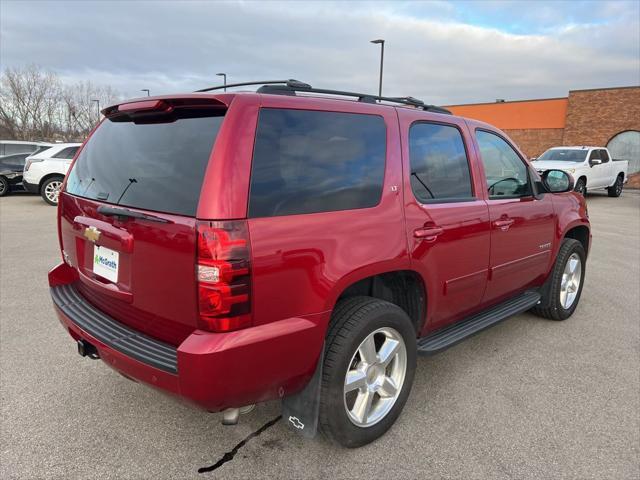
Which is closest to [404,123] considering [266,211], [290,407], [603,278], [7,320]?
[266,211]

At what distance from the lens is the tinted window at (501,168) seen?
11.2ft

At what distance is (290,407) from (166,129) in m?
1.52

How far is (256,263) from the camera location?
1916mm

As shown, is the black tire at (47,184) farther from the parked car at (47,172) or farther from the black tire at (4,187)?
the black tire at (4,187)

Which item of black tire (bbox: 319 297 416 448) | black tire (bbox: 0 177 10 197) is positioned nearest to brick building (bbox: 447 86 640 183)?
black tire (bbox: 0 177 10 197)

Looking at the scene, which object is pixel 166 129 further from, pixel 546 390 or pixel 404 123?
pixel 546 390

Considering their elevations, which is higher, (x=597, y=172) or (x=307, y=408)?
(x=597, y=172)

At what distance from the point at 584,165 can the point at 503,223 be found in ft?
48.4

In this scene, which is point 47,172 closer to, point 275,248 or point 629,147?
point 275,248

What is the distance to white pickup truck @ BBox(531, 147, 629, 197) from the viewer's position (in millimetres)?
15461

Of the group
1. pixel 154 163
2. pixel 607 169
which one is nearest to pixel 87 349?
pixel 154 163

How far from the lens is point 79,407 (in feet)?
9.34

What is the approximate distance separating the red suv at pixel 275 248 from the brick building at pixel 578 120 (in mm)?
24319

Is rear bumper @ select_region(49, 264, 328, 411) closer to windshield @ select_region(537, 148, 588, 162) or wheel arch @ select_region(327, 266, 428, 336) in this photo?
wheel arch @ select_region(327, 266, 428, 336)
